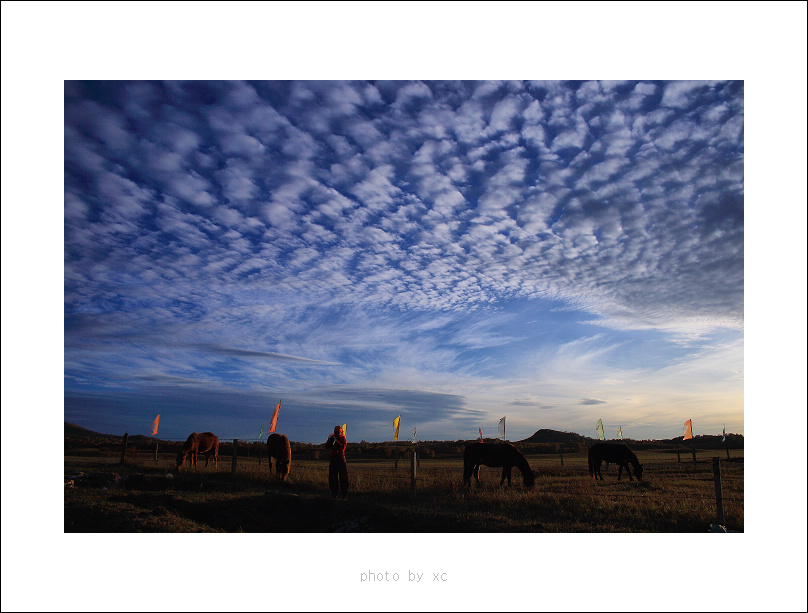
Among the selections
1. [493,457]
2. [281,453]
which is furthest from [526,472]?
[281,453]

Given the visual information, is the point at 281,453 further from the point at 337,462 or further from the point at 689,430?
the point at 689,430

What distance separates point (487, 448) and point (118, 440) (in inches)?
1522

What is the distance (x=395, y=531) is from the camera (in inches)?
377

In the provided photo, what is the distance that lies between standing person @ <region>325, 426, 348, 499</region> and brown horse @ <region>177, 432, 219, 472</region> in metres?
9.42

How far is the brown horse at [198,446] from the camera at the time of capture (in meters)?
18.4

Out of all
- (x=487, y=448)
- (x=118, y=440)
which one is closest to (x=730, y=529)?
(x=487, y=448)

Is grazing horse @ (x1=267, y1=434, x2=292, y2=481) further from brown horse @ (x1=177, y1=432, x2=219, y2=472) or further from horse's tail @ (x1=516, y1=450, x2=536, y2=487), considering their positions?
horse's tail @ (x1=516, y1=450, x2=536, y2=487)

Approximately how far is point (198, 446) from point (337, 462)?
10.6 m

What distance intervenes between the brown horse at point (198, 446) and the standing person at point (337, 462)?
942 cm

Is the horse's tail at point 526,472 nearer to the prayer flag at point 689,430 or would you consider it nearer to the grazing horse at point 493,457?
the grazing horse at point 493,457

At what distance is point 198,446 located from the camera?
19.3 metres

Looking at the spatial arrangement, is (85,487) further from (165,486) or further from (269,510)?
(269,510)

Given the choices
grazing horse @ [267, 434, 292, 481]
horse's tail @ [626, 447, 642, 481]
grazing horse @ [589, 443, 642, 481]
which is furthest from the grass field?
grazing horse @ [589, 443, 642, 481]

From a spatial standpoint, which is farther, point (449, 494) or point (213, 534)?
point (449, 494)
